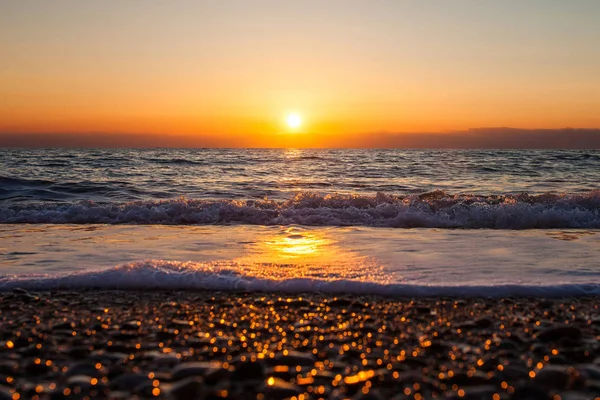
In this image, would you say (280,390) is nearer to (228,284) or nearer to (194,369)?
(194,369)

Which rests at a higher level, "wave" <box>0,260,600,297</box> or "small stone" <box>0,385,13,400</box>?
"small stone" <box>0,385,13,400</box>

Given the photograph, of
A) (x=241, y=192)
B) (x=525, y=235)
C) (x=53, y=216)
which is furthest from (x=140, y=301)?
(x=241, y=192)

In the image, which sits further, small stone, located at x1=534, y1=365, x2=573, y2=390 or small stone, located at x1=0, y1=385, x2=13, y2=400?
small stone, located at x1=534, y1=365, x2=573, y2=390

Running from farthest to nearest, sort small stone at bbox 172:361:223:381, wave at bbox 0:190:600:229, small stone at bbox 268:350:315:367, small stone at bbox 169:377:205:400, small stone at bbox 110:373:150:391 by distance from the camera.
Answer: wave at bbox 0:190:600:229
small stone at bbox 268:350:315:367
small stone at bbox 172:361:223:381
small stone at bbox 110:373:150:391
small stone at bbox 169:377:205:400

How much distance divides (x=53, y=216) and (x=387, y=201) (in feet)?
24.1

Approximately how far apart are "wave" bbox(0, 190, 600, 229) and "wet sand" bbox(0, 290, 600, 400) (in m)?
5.80

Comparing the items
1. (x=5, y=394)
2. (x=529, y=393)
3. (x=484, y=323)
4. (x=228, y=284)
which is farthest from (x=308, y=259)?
(x=5, y=394)

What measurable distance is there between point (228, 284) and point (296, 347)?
1.64 m

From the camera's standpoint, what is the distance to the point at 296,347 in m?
2.84

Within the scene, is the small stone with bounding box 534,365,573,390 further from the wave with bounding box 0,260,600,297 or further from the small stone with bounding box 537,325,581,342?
the wave with bounding box 0,260,600,297

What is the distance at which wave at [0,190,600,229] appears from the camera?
961cm

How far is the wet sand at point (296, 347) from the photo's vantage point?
232 centimetres

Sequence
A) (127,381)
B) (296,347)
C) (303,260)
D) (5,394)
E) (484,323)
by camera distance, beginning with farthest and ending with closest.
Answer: (303,260) → (484,323) → (296,347) → (127,381) → (5,394)

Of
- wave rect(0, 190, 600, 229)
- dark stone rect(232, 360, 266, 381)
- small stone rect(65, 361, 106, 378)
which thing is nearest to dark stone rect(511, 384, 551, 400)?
dark stone rect(232, 360, 266, 381)
